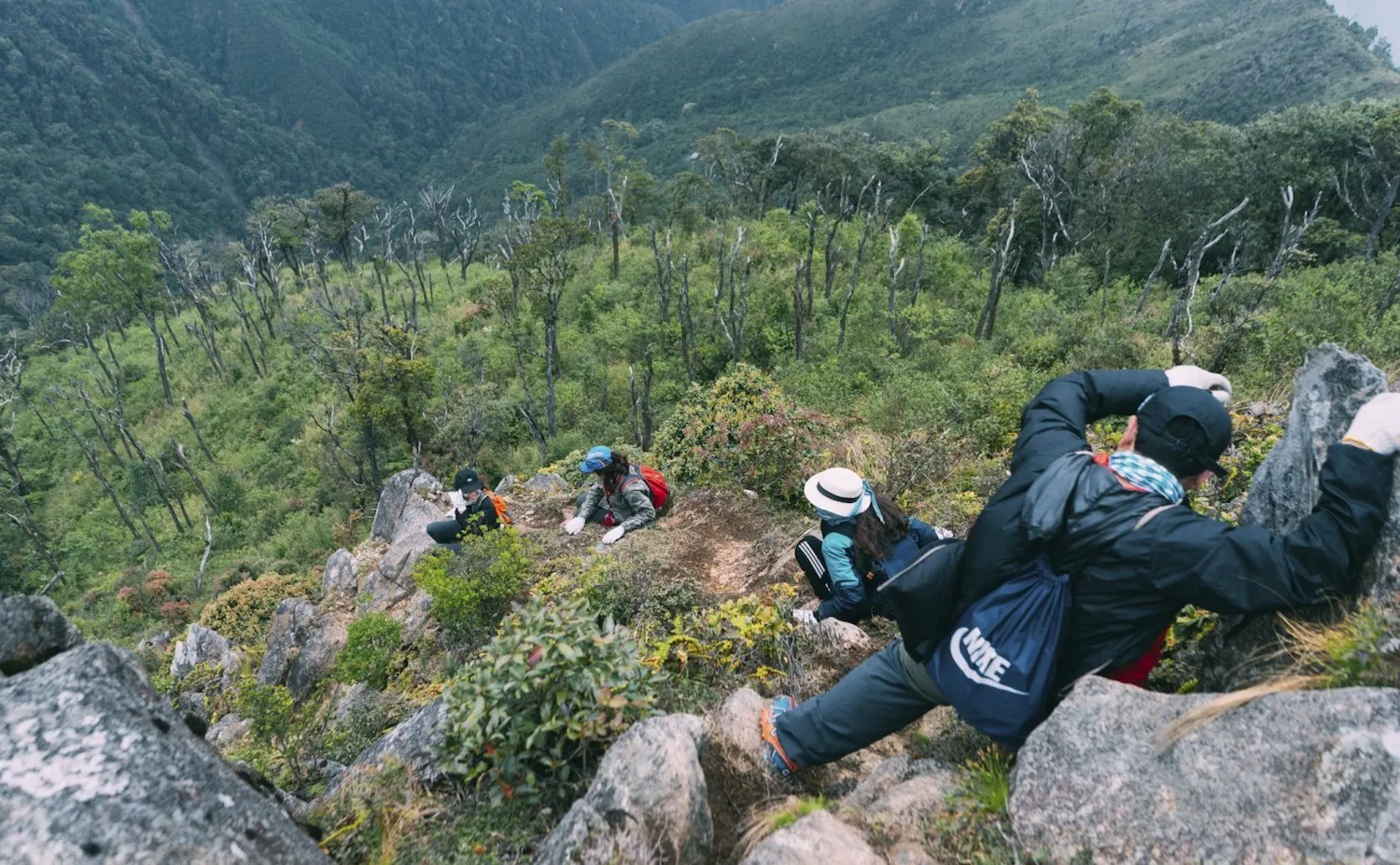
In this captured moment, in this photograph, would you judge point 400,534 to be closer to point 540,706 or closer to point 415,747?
point 415,747

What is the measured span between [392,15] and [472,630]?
234 m

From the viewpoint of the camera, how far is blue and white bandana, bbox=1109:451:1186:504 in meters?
2.23

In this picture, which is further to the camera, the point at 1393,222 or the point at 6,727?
the point at 1393,222

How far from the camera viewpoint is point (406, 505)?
11.4 metres

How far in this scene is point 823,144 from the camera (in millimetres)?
36312

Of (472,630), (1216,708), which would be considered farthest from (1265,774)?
(472,630)

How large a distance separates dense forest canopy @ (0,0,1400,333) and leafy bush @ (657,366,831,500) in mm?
70557

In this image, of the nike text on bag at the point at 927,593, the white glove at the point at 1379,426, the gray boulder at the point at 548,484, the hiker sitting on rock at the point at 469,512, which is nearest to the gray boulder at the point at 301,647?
the hiker sitting on rock at the point at 469,512

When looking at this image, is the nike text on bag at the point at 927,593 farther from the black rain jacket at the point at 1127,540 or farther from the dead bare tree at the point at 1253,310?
the dead bare tree at the point at 1253,310

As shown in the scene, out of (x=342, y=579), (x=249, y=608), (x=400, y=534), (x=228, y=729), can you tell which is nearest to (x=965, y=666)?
(x=228, y=729)

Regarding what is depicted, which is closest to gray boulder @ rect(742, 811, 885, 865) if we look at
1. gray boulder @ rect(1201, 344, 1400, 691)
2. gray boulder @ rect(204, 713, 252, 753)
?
gray boulder @ rect(1201, 344, 1400, 691)

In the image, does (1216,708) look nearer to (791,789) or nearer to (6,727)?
(791,789)

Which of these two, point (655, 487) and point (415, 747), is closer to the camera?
point (415, 747)

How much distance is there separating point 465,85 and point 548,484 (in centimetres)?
20433
